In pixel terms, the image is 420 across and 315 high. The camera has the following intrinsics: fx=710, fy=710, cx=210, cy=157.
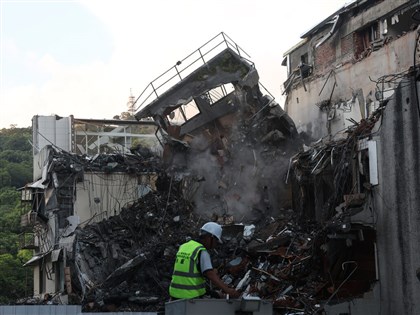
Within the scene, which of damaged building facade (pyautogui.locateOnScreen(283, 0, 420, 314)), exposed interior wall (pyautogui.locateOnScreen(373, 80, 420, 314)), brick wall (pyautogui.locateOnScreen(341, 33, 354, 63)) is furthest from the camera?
brick wall (pyautogui.locateOnScreen(341, 33, 354, 63))

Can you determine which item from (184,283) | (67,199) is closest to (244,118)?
(67,199)

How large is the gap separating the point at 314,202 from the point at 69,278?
865 centimetres

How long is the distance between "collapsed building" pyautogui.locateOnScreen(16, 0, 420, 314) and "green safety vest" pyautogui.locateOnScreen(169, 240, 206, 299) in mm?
7386

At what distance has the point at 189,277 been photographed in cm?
729

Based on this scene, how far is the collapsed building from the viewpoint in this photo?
48.4 ft

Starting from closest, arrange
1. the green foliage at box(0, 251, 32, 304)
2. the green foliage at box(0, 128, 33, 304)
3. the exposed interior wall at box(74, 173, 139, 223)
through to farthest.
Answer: the exposed interior wall at box(74, 173, 139, 223) < the green foliage at box(0, 251, 32, 304) < the green foliage at box(0, 128, 33, 304)

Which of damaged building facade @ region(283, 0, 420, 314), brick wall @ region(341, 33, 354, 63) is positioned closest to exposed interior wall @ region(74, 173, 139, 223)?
damaged building facade @ region(283, 0, 420, 314)

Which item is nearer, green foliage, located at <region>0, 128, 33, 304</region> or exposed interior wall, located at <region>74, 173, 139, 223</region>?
exposed interior wall, located at <region>74, 173, 139, 223</region>

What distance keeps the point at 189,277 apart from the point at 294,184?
1583cm

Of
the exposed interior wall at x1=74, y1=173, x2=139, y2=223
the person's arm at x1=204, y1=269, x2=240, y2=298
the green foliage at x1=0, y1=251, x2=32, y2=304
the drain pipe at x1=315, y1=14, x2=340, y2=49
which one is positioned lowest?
the green foliage at x1=0, y1=251, x2=32, y2=304

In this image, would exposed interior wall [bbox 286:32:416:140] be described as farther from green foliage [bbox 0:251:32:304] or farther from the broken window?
green foliage [bbox 0:251:32:304]

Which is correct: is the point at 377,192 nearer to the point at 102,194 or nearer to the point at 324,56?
the point at 324,56

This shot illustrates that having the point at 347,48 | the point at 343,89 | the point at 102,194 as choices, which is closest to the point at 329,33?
the point at 347,48

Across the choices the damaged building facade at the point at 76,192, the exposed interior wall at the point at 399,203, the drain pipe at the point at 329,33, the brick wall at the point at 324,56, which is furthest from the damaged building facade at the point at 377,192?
the damaged building facade at the point at 76,192
